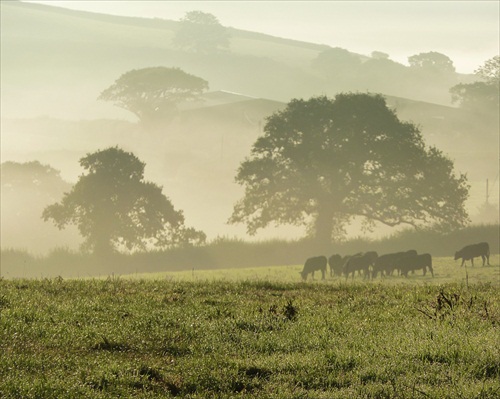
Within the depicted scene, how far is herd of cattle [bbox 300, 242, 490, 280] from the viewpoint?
5200cm

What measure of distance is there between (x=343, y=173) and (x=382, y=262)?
66.2 ft

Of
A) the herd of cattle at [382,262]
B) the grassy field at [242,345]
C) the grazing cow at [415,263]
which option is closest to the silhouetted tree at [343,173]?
the herd of cattle at [382,262]

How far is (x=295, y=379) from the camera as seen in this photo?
1329 cm

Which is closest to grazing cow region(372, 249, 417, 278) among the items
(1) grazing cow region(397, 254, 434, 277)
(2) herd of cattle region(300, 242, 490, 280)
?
(2) herd of cattle region(300, 242, 490, 280)

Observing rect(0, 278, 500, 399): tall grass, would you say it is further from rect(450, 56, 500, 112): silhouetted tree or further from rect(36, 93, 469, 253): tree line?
rect(450, 56, 500, 112): silhouetted tree

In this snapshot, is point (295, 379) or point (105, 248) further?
point (105, 248)

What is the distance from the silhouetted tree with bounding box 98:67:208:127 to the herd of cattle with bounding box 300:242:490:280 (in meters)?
98.8

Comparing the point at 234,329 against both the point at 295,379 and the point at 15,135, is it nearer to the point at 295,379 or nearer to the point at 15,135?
the point at 295,379

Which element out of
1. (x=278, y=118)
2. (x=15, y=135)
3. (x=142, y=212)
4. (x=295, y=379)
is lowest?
(x=295, y=379)

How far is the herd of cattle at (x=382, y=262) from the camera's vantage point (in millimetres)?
52000

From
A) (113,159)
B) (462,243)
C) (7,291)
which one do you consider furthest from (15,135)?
(7,291)

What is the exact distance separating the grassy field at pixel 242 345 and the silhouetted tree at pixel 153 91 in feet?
437

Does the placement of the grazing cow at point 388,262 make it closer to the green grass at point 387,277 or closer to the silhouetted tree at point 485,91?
the green grass at point 387,277

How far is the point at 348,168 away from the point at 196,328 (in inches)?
2266
